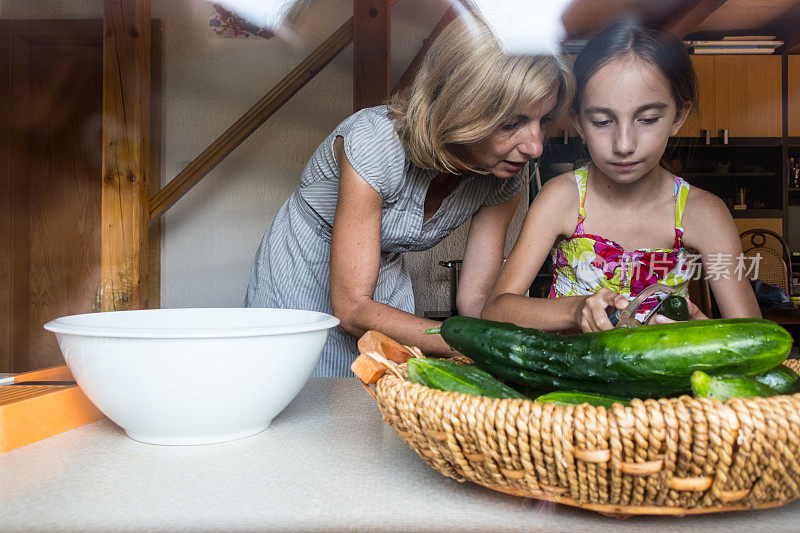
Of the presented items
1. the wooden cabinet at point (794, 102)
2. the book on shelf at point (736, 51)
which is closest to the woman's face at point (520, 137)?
the book on shelf at point (736, 51)

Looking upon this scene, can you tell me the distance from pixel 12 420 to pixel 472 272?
0.80m

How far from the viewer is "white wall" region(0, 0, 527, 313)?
2137 mm

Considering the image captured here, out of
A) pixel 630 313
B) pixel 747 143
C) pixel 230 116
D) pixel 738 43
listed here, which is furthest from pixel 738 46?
pixel 630 313

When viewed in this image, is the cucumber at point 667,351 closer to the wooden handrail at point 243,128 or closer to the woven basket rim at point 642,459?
the woven basket rim at point 642,459

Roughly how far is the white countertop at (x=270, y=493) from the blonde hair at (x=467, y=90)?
0.49m

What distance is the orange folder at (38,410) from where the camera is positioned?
413 millimetres

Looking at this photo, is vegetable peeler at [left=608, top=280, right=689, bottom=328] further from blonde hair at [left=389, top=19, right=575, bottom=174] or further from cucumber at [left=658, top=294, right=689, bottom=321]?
blonde hair at [left=389, top=19, right=575, bottom=174]

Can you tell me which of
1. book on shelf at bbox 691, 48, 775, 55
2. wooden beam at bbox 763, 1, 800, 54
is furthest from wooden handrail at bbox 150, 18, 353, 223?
book on shelf at bbox 691, 48, 775, 55

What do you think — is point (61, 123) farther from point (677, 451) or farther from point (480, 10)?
point (677, 451)

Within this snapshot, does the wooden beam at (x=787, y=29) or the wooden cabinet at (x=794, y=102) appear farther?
the wooden cabinet at (x=794, y=102)

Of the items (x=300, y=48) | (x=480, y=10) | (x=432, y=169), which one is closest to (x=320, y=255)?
(x=432, y=169)

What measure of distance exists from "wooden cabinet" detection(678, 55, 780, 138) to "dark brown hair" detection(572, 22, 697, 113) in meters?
Result: 2.83

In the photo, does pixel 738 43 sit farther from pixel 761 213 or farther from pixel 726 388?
pixel 726 388

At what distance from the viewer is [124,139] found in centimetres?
129
